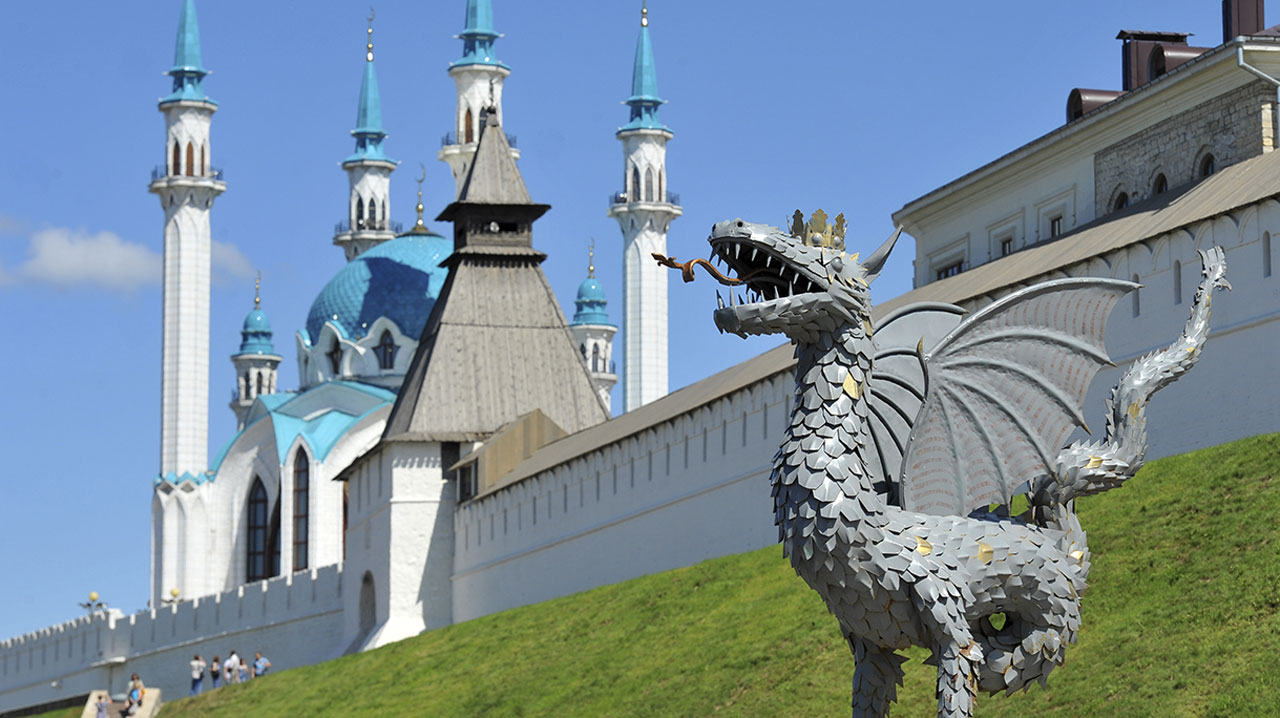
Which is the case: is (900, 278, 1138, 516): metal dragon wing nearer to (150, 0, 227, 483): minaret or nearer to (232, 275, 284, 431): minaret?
(150, 0, 227, 483): minaret

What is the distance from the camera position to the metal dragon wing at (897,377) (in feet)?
44.5

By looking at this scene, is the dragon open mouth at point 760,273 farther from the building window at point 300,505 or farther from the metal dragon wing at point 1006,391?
the building window at point 300,505

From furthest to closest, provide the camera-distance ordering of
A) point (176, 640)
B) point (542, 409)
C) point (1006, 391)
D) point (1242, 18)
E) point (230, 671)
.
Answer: point (176, 640)
point (542, 409)
point (230, 671)
point (1242, 18)
point (1006, 391)

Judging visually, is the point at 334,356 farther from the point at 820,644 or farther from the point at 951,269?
the point at 820,644

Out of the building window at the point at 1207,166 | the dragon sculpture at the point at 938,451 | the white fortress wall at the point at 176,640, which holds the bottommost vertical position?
the white fortress wall at the point at 176,640

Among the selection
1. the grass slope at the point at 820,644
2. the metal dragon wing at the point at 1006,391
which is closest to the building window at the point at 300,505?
the grass slope at the point at 820,644

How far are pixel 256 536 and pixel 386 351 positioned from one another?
6945 millimetres

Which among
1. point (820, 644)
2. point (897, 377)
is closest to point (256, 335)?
point (820, 644)

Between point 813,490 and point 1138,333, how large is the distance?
15.5 m

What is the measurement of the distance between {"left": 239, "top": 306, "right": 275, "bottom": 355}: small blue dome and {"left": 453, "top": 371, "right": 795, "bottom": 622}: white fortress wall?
34.1 metres

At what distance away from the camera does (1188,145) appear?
35281mm

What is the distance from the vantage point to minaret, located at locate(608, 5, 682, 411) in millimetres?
69875

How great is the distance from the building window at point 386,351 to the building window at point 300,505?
507cm

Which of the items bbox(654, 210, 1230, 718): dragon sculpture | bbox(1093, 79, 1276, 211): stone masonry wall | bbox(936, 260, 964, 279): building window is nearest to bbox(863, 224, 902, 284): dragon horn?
bbox(654, 210, 1230, 718): dragon sculpture
